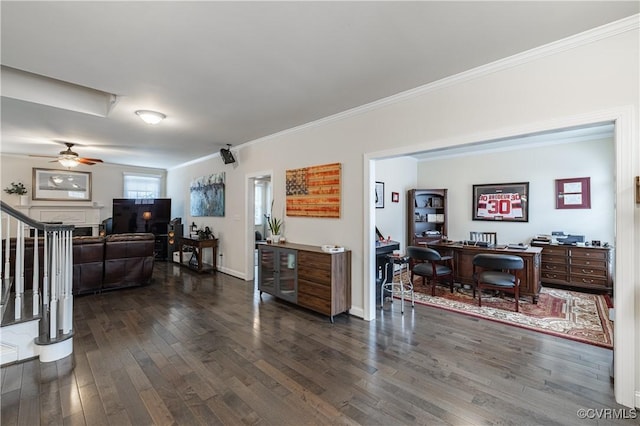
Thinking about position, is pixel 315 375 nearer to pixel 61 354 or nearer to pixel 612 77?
pixel 61 354

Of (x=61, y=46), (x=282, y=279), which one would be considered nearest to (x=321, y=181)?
(x=282, y=279)

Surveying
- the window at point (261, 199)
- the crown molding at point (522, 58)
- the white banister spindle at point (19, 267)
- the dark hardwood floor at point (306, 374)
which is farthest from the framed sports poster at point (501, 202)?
the white banister spindle at point (19, 267)

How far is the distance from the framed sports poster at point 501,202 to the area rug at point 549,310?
1461mm

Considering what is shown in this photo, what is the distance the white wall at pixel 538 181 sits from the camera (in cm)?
483

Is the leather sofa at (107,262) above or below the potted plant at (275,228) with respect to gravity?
below

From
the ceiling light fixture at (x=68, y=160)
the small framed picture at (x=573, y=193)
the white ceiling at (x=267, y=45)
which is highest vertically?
the white ceiling at (x=267, y=45)

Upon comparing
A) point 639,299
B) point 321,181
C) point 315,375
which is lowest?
point 315,375

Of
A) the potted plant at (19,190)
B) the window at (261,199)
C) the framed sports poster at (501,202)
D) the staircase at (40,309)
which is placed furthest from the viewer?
the window at (261,199)

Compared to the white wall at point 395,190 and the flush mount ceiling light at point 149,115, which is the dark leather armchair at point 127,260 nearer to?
the flush mount ceiling light at point 149,115

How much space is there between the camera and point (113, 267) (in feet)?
15.7

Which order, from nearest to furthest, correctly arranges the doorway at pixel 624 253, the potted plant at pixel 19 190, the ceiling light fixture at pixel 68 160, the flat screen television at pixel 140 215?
the doorway at pixel 624 253
the ceiling light fixture at pixel 68 160
the potted plant at pixel 19 190
the flat screen television at pixel 140 215

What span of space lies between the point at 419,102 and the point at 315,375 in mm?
2869

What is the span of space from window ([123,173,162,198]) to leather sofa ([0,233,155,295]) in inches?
160

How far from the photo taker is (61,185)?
7.20 meters
